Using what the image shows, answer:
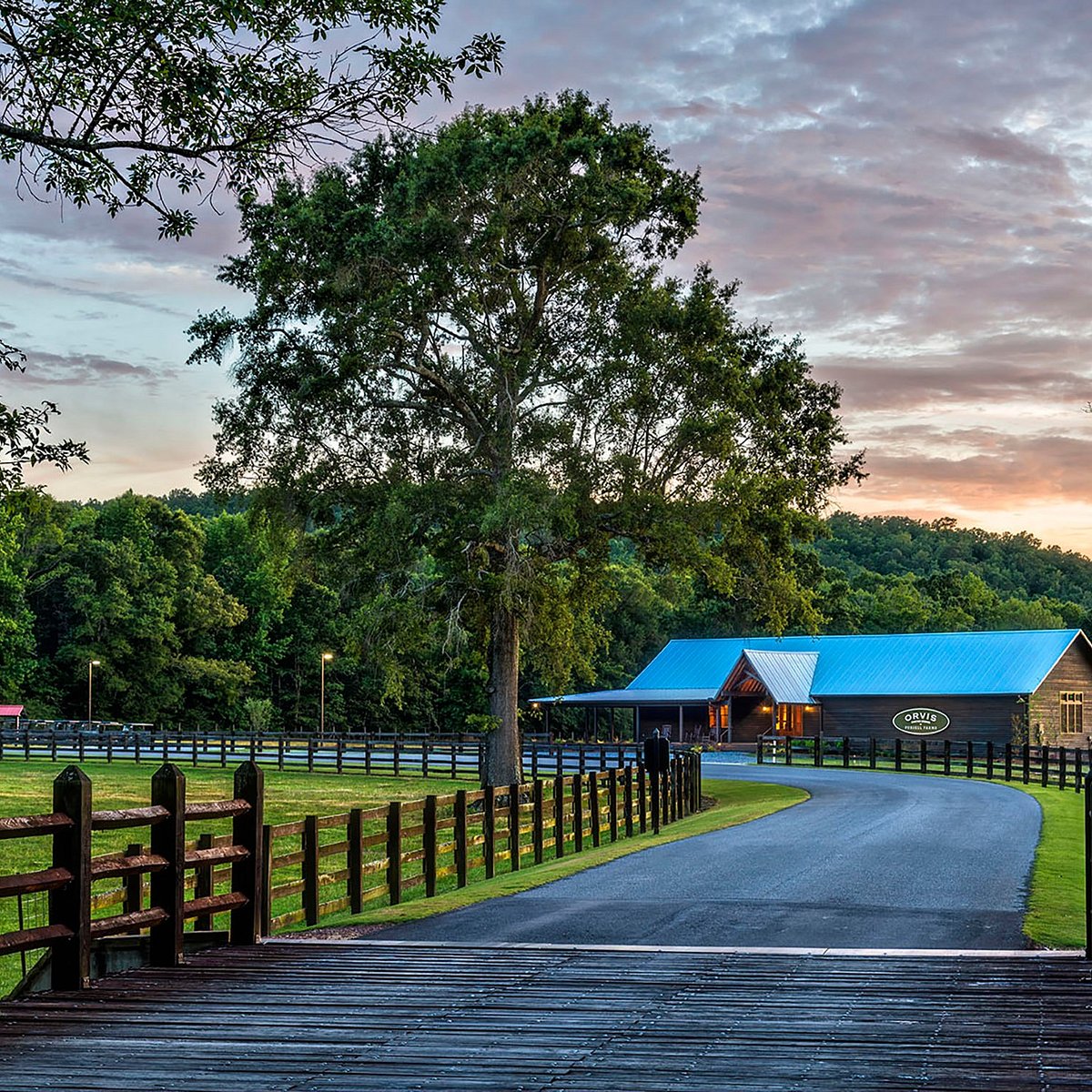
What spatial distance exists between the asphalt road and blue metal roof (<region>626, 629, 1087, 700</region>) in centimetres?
3603

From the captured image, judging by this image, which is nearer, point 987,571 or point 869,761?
point 869,761

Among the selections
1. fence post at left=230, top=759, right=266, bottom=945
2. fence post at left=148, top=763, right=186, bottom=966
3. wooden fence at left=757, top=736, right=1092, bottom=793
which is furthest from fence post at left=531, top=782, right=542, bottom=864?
wooden fence at left=757, top=736, right=1092, bottom=793

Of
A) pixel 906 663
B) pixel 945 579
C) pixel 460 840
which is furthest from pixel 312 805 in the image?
pixel 945 579

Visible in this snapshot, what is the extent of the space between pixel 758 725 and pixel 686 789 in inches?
1490

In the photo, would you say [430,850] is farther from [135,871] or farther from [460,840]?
[135,871]

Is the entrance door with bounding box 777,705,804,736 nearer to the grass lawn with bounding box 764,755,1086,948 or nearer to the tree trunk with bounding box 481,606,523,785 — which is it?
the tree trunk with bounding box 481,606,523,785

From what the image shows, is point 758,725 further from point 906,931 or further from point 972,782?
point 906,931

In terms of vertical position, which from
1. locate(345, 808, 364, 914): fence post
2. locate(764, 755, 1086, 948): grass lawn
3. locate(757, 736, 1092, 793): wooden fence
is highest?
locate(345, 808, 364, 914): fence post

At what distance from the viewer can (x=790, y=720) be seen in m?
68.3

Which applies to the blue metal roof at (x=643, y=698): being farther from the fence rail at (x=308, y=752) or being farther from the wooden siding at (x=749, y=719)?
the fence rail at (x=308, y=752)

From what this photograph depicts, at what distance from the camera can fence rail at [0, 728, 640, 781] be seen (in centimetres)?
4841

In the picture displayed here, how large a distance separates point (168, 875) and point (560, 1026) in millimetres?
3434

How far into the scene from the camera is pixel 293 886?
13.7 metres

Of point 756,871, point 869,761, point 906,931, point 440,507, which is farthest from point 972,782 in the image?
point 906,931
